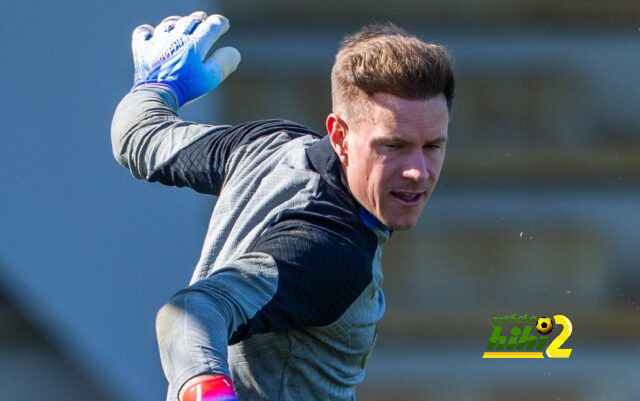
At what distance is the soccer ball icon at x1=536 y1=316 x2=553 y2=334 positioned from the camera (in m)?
4.27

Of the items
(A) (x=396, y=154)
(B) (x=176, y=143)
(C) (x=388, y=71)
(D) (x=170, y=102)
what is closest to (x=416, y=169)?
(A) (x=396, y=154)

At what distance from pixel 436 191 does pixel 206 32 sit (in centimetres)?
224

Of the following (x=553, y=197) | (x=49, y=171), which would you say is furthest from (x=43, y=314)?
(x=553, y=197)

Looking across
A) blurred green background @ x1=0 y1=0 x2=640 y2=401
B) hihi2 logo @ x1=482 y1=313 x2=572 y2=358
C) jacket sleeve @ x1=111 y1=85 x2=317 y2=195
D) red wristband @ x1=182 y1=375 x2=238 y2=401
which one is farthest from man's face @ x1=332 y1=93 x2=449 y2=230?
hihi2 logo @ x1=482 y1=313 x2=572 y2=358

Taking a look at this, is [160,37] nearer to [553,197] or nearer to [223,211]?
[223,211]

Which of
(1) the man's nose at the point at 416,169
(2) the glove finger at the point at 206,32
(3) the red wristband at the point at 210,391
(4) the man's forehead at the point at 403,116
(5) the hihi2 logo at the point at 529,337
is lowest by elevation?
(5) the hihi2 logo at the point at 529,337

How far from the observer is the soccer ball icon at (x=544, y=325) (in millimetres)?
4273

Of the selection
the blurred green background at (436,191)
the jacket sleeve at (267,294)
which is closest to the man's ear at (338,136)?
the jacket sleeve at (267,294)

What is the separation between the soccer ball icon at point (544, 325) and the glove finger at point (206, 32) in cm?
229

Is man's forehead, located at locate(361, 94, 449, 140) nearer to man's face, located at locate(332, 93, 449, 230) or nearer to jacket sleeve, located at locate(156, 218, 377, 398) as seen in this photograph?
man's face, located at locate(332, 93, 449, 230)

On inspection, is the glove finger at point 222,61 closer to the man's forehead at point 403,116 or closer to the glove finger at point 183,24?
the glove finger at point 183,24

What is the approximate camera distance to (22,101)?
3.88m

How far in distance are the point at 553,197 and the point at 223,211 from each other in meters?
2.77

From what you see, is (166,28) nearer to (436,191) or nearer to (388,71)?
(388,71)
